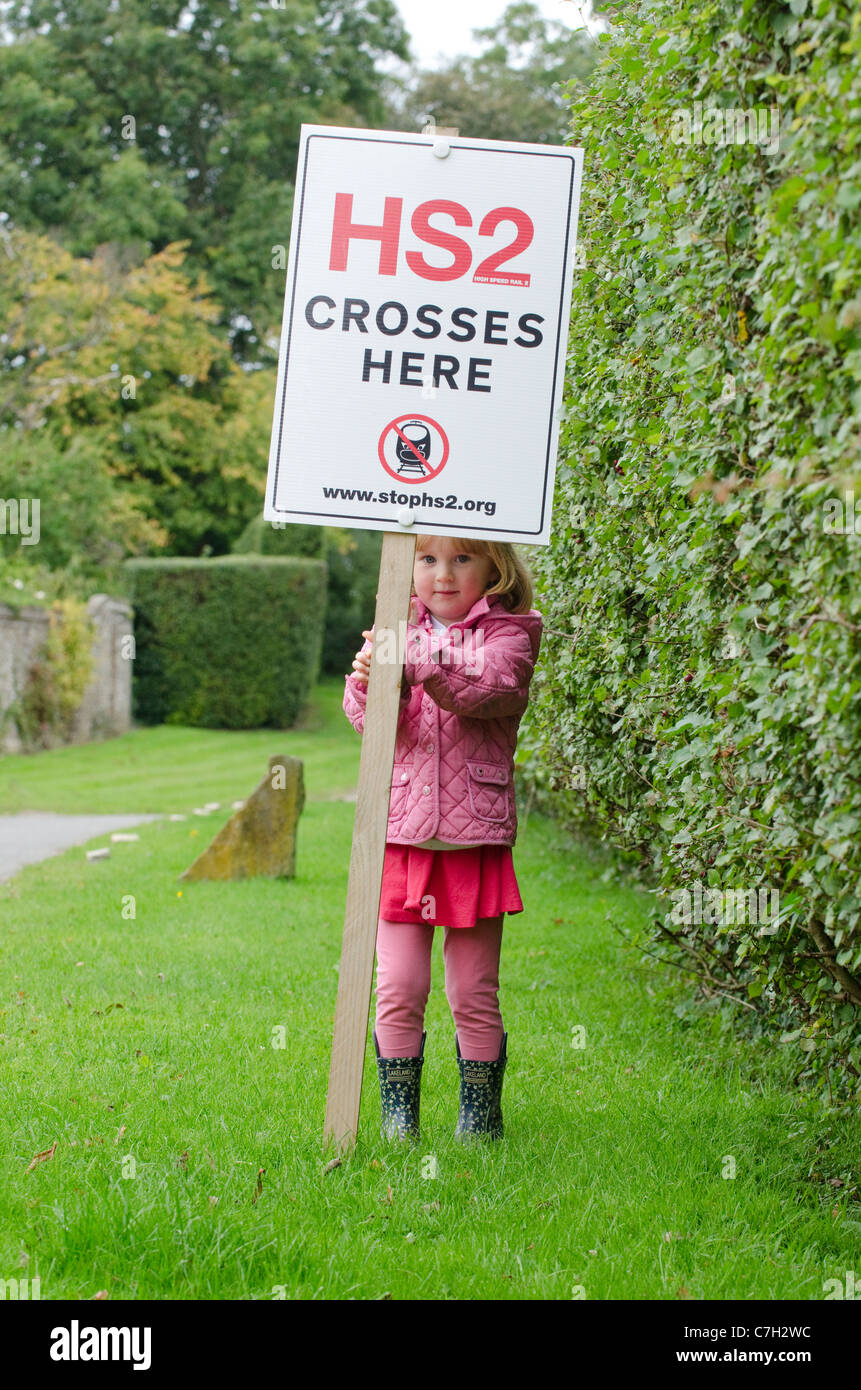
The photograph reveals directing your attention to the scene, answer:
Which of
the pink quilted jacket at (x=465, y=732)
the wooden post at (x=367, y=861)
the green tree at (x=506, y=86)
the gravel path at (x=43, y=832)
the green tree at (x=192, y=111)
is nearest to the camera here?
the wooden post at (x=367, y=861)

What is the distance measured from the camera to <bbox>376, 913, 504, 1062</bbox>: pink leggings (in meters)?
3.60

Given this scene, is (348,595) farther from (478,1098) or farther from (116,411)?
(478,1098)

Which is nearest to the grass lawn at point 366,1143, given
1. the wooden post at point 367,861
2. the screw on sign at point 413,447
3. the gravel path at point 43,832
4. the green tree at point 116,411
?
the wooden post at point 367,861

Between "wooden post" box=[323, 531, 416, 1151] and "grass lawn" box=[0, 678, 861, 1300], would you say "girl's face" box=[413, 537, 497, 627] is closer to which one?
"wooden post" box=[323, 531, 416, 1151]

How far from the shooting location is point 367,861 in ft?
11.1

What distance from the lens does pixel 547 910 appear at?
7633 millimetres

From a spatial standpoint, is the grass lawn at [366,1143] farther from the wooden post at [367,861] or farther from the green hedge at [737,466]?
the green hedge at [737,466]

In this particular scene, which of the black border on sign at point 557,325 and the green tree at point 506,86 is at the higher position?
the green tree at point 506,86

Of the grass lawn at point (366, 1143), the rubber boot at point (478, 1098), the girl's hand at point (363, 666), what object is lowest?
the grass lawn at point (366, 1143)

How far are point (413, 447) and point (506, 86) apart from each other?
32969 millimetres

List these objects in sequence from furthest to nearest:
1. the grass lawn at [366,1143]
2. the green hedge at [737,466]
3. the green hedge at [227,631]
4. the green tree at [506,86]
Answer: the green tree at [506,86] < the green hedge at [227,631] < the grass lawn at [366,1143] < the green hedge at [737,466]

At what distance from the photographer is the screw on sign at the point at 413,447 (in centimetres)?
341

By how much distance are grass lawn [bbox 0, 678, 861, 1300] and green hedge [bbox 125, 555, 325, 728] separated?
1570cm
